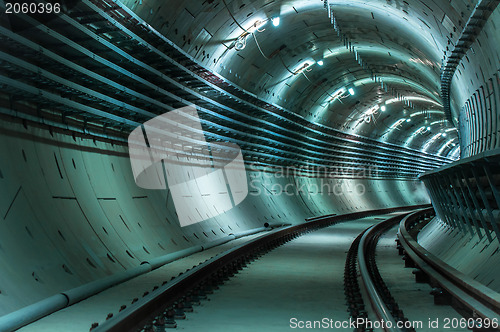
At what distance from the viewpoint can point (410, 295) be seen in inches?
362

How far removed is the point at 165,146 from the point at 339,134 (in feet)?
62.2

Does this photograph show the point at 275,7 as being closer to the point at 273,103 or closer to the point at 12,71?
the point at 273,103

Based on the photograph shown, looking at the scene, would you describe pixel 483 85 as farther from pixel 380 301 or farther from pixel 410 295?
pixel 380 301

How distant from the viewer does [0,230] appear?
830cm

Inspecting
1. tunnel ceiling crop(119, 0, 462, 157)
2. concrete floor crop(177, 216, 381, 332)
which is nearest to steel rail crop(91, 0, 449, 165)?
tunnel ceiling crop(119, 0, 462, 157)

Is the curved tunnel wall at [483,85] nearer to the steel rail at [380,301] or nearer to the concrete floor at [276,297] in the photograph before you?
the steel rail at [380,301]

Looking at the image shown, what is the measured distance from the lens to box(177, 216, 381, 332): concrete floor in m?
7.11

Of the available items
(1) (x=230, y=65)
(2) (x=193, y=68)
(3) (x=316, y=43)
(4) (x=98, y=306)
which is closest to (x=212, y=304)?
(4) (x=98, y=306)

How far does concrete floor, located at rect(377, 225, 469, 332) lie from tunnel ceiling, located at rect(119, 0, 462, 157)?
492cm

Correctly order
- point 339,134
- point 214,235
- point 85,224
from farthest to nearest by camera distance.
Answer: point 339,134 → point 214,235 → point 85,224

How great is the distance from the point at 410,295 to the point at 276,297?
2135mm

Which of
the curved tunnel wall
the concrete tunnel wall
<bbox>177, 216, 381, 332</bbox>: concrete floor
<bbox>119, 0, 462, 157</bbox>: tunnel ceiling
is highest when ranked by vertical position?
<bbox>119, 0, 462, 157</bbox>: tunnel ceiling

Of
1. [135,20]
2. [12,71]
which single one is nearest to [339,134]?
[135,20]

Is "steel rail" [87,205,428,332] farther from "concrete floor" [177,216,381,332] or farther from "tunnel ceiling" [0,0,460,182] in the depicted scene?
"tunnel ceiling" [0,0,460,182]
